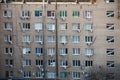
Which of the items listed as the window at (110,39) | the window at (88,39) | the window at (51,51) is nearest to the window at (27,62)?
the window at (51,51)

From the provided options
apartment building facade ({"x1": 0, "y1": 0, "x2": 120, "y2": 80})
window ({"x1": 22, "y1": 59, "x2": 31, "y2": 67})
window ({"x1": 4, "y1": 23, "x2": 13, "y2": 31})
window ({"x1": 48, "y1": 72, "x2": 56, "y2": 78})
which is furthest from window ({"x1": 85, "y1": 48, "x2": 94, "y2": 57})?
window ({"x1": 4, "y1": 23, "x2": 13, "y2": 31})

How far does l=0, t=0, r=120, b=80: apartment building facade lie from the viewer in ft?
195

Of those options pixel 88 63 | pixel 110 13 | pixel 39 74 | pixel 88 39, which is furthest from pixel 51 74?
pixel 110 13

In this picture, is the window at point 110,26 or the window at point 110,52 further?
the window at point 110,52

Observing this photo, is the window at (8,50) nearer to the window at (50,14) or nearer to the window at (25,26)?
the window at (25,26)

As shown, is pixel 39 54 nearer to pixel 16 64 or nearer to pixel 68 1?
pixel 16 64

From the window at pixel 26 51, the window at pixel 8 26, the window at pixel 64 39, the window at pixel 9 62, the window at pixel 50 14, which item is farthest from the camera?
the window at pixel 9 62

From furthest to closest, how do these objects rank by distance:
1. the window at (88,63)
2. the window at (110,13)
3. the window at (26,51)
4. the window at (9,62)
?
the window at (9,62) → the window at (26,51) → the window at (88,63) → the window at (110,13)

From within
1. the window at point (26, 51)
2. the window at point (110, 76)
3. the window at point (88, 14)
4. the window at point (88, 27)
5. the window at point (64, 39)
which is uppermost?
Answer: the window at point (88, 14)

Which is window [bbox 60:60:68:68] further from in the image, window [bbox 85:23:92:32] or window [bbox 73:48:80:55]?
window [bbox 85:23:92:32]

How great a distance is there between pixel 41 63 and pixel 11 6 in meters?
7.20

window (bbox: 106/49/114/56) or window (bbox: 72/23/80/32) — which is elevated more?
window (bbox: 72/23/80/32)

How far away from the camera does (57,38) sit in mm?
59875

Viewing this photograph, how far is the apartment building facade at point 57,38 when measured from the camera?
2335 inches
